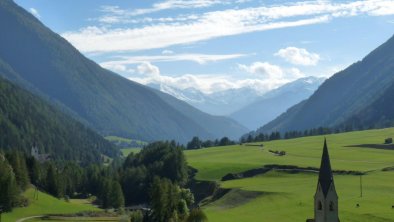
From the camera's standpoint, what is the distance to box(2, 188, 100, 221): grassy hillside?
12190 cm

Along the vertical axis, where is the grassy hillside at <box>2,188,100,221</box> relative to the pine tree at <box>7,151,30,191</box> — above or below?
below

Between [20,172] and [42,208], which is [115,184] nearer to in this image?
[20,172]

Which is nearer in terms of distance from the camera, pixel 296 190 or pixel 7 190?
pixel 7 190

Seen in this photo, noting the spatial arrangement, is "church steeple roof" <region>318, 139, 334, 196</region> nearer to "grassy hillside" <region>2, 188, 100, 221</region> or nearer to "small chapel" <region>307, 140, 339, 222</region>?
"small chapel" <region>307, 140, 339, 222</region>

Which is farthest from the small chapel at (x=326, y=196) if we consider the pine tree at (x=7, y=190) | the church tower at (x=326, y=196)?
the pine tree at (x=7, y=190)

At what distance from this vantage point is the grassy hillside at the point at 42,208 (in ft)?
400

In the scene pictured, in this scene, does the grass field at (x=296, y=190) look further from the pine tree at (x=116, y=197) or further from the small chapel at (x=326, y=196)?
the pine tree at (x=116, y=197)

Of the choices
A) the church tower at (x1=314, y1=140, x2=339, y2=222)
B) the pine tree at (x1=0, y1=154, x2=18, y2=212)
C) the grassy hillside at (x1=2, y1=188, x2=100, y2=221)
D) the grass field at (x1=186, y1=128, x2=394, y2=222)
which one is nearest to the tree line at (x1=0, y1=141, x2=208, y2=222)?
the pine tree at (x1=0, y1=154, x2=18, y2=212)

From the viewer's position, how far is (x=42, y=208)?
427ft

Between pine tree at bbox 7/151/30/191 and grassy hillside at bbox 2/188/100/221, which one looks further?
pine tree at bbox 7/151/30/191

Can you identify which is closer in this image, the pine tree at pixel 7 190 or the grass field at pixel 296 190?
the grass field at pixel 296 190

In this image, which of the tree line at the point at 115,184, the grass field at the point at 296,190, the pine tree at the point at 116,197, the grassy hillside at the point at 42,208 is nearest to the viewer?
the grass field at the point at 296,190

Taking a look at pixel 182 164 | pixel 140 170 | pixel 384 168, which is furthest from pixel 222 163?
pixel 384 168

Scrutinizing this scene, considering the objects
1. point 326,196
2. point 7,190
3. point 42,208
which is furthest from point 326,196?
point 42,208
